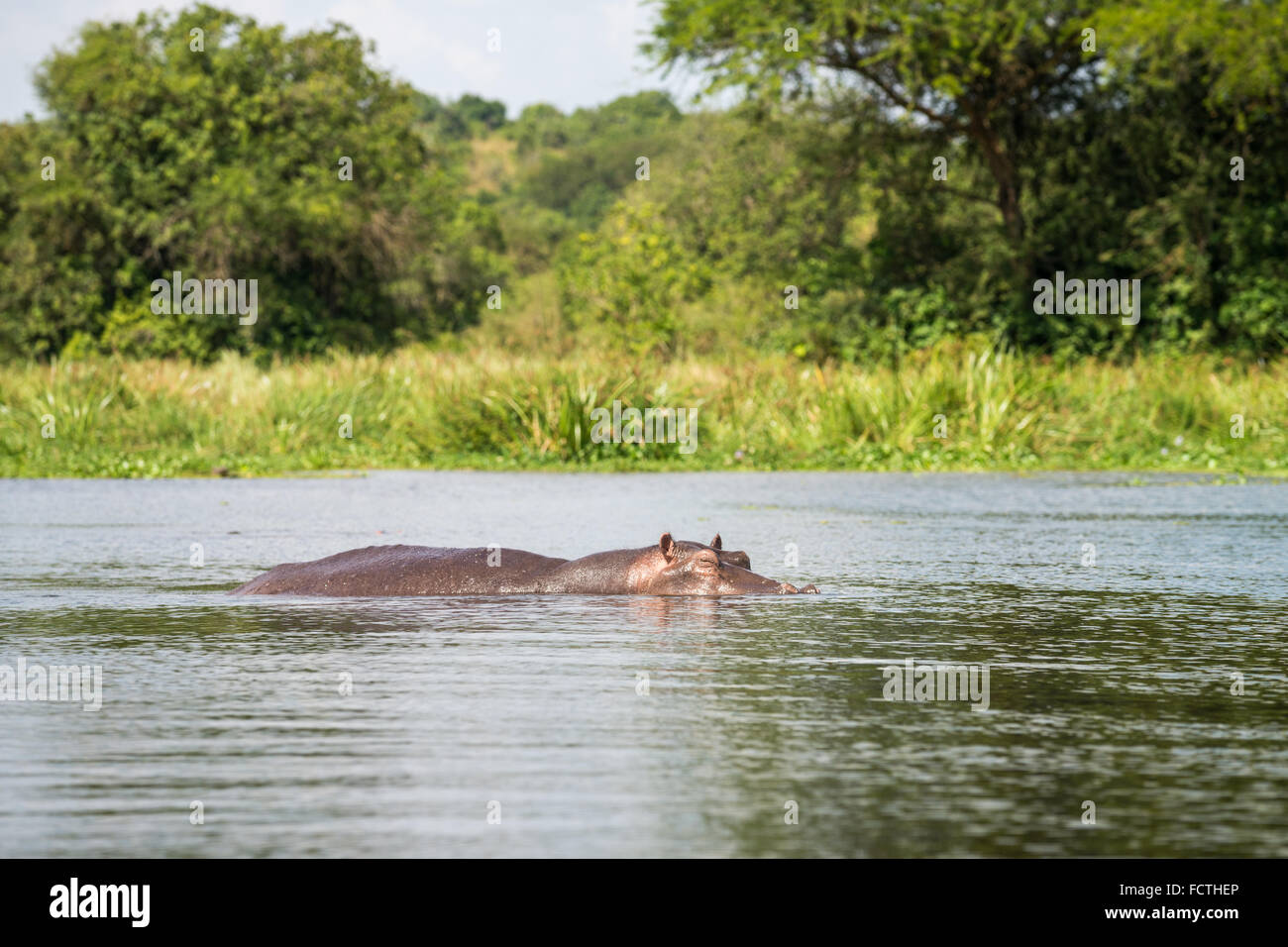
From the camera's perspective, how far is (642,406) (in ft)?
70.0

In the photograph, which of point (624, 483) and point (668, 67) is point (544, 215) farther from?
point (624, 483)

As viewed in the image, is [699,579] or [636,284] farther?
[636,284]


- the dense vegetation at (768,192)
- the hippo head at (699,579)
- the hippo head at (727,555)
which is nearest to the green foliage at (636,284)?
the dense vegetation at (768,192)

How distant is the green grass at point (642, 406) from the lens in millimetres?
19891

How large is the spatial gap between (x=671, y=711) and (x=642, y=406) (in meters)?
16.1

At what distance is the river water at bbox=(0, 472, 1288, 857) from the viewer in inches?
153

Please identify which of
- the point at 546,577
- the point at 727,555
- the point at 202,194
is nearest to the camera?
the point at 546,577

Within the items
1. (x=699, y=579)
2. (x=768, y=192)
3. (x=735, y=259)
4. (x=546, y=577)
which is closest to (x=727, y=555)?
(x=699, y=579)

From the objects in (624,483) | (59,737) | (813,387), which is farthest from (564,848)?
(813,387)

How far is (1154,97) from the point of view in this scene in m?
32.3

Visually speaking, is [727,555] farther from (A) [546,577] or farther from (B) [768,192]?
(B) [768,192]

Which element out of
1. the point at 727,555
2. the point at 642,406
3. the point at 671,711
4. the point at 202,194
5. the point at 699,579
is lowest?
the point at 671,711

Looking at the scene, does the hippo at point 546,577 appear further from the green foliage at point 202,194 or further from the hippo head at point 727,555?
the green foliage at point 202,194
